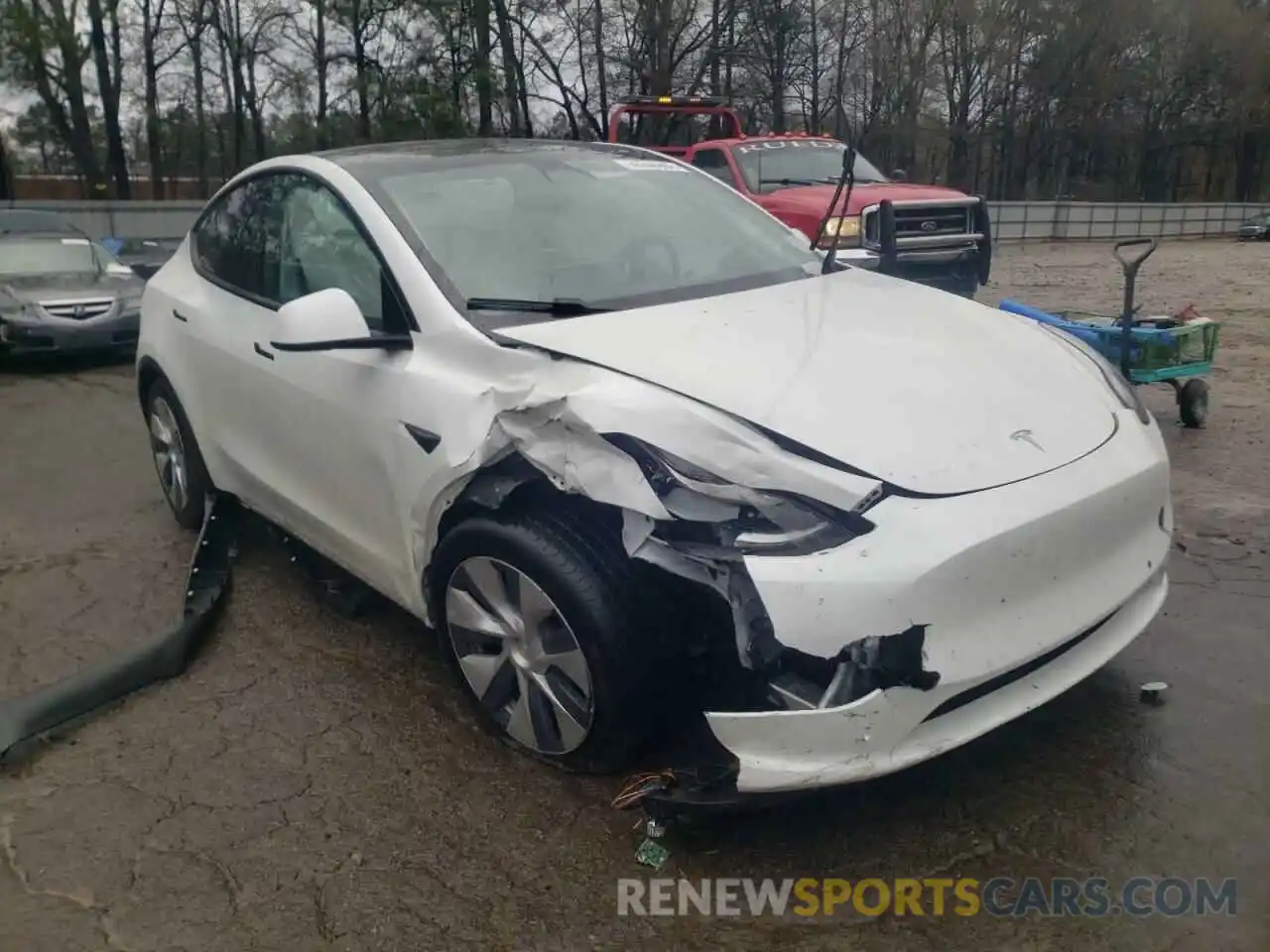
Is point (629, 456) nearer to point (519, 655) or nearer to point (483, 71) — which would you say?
point (519, 655)

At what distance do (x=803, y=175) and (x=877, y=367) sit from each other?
8.49 meters

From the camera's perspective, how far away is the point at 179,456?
4.79 meters

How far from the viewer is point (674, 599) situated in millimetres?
2688

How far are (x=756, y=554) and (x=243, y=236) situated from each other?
2841 millimetres

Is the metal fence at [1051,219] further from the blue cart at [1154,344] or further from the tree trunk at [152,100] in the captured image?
the blue cart at [1154,344]

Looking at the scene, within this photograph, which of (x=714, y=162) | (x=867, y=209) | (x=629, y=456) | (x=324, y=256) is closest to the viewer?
(x=629, y=456)

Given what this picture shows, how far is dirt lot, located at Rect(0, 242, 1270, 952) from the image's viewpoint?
2449 millimetres

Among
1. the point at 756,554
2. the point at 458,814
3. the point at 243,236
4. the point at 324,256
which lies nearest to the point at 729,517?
the point at 756,554

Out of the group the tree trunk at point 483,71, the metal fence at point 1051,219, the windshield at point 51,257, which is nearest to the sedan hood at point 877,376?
the windshield at point 51,257

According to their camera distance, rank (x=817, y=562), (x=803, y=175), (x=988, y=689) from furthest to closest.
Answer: (x=803, y=175) < (x=988, y=689) < (x=817, y=562)

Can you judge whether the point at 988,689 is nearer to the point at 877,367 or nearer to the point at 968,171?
the point at 877,367

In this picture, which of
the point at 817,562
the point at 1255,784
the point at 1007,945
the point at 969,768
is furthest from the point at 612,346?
the point at 1255,784

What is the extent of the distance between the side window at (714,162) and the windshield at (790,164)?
6.2 inches

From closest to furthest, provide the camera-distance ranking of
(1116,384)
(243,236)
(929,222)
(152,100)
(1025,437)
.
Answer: (1025,437) < (1116,384) < (243,236) < (929,222) < (152,100)
